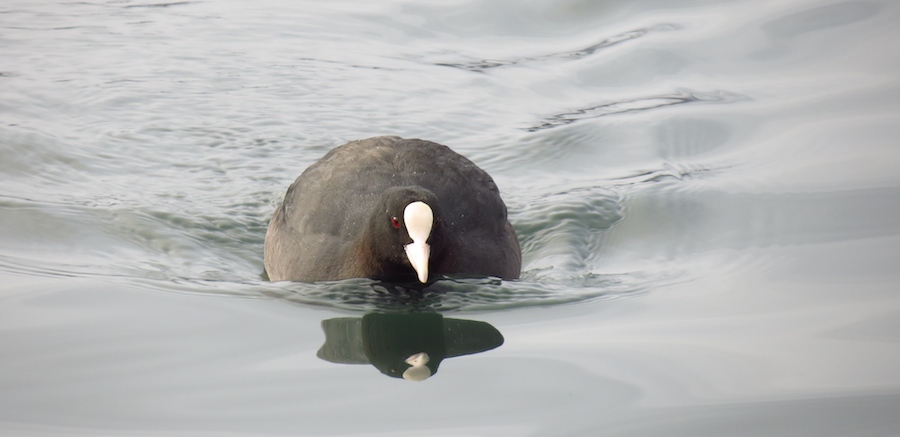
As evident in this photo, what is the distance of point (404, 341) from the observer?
5.33 meters

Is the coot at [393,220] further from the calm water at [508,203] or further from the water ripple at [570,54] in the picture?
the water ripple at [570,54]

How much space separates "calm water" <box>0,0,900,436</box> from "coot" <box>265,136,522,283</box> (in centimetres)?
18

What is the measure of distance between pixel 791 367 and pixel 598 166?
4.13 metres

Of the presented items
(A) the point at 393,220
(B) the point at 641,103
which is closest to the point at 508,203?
(A) the point at 393,220

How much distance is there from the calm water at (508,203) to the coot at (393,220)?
183 mm

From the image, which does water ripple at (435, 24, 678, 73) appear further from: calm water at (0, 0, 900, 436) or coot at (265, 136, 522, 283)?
coot at (265, 136, 522, 283)

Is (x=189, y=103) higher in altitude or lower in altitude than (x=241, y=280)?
higher

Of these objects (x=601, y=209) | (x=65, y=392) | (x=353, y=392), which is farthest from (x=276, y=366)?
(x=601, y=209)

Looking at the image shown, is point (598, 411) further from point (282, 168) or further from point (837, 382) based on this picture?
point (282, 168)

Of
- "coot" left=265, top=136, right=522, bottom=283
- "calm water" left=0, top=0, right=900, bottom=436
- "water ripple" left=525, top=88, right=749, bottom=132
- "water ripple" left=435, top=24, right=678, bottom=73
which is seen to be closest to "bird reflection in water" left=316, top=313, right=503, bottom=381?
"calm water" left=0, top=0, right=900, bottom=436

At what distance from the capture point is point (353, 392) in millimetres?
4570

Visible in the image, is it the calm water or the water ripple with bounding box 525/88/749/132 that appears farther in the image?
the water ripple with bounding box 525/88/749/132

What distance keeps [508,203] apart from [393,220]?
243 centimetres

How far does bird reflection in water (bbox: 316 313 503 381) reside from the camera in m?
4.94
